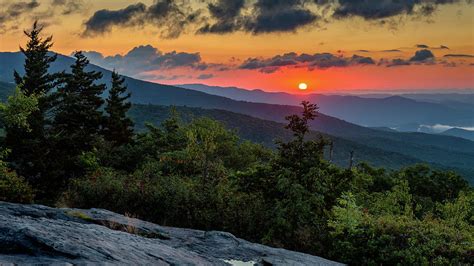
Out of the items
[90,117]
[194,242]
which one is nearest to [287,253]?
[194,242]

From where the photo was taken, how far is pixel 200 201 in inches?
651

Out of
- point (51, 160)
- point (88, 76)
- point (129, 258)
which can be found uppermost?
point (88, 76)

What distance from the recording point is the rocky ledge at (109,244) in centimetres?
705

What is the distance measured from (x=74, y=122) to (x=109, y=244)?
26.3 meters

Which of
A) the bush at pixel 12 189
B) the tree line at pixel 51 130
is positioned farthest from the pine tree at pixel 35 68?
the bush at pixel 12 189

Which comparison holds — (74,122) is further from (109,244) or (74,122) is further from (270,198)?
(109,244)

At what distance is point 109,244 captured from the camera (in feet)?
26.6

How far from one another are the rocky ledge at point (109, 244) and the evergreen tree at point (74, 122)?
15665 mm

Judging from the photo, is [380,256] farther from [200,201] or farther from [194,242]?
[200,201]

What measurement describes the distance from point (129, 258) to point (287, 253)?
16.4 feet

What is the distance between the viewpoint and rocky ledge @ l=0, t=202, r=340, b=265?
278 inches

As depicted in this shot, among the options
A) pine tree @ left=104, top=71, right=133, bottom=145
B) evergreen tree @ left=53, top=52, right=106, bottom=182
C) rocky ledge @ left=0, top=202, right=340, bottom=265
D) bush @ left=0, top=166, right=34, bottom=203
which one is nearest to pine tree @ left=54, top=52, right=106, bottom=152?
evergreen tree @ left=53, top=52, right=106, bottom=182

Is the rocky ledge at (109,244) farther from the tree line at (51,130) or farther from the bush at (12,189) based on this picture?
the tree line at (51,130)

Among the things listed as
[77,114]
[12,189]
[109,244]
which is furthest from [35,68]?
[109,244]
